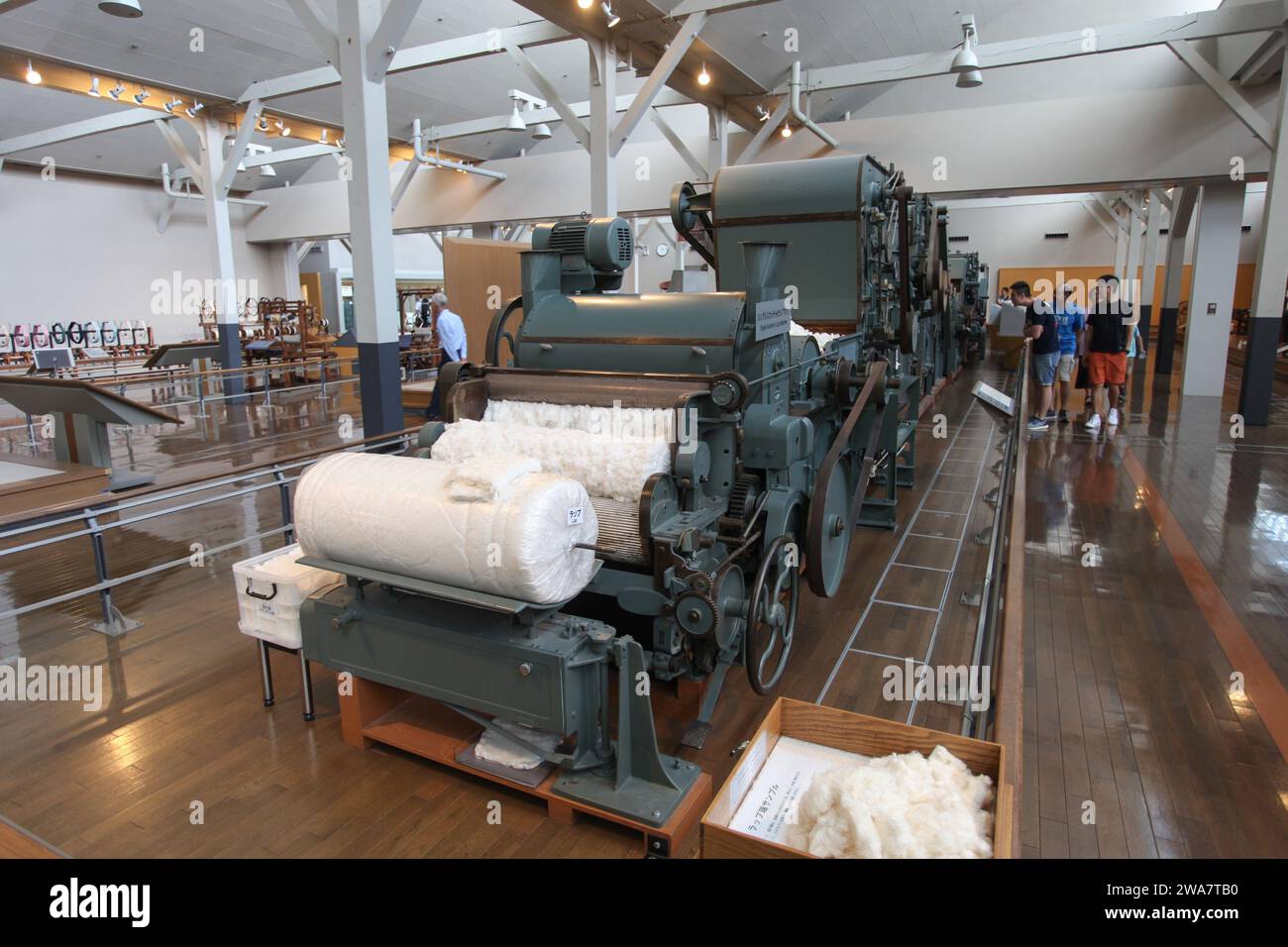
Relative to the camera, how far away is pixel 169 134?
12.5 m

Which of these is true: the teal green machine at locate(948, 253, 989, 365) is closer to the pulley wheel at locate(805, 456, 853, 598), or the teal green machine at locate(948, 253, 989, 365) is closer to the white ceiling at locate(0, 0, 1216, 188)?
the white ceiling at locate(0, 0, 1216, 188)

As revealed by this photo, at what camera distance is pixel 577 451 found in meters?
3.17

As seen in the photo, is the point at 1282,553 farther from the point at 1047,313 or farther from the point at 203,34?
the point at 203,34

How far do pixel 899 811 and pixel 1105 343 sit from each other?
8.80 m

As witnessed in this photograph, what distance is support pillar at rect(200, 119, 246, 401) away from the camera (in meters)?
12.4

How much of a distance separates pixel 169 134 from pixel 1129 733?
14731mm

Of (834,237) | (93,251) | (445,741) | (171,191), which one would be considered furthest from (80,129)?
(445,741)

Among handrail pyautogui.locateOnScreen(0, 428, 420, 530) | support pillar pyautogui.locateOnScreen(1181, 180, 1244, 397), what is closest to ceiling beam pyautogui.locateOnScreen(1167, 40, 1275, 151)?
support pillar pyautogui.locateOnScreen(1181, 180, 1244, 397)

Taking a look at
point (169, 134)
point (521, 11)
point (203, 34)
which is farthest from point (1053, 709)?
point (169, 134)

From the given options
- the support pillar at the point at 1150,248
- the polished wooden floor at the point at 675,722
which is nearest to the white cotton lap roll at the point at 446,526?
the polished wooden floor at the point at 675,722

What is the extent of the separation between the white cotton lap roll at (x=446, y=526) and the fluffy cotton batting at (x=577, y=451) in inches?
16.7

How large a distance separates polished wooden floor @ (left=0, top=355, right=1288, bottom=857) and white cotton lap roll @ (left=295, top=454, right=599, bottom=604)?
Answer: 2.76ft

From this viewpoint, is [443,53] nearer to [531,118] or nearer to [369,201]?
[531,118]

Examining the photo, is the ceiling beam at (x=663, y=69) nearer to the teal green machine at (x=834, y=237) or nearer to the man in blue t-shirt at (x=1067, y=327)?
the teal green machine at (x=834, y=237)
